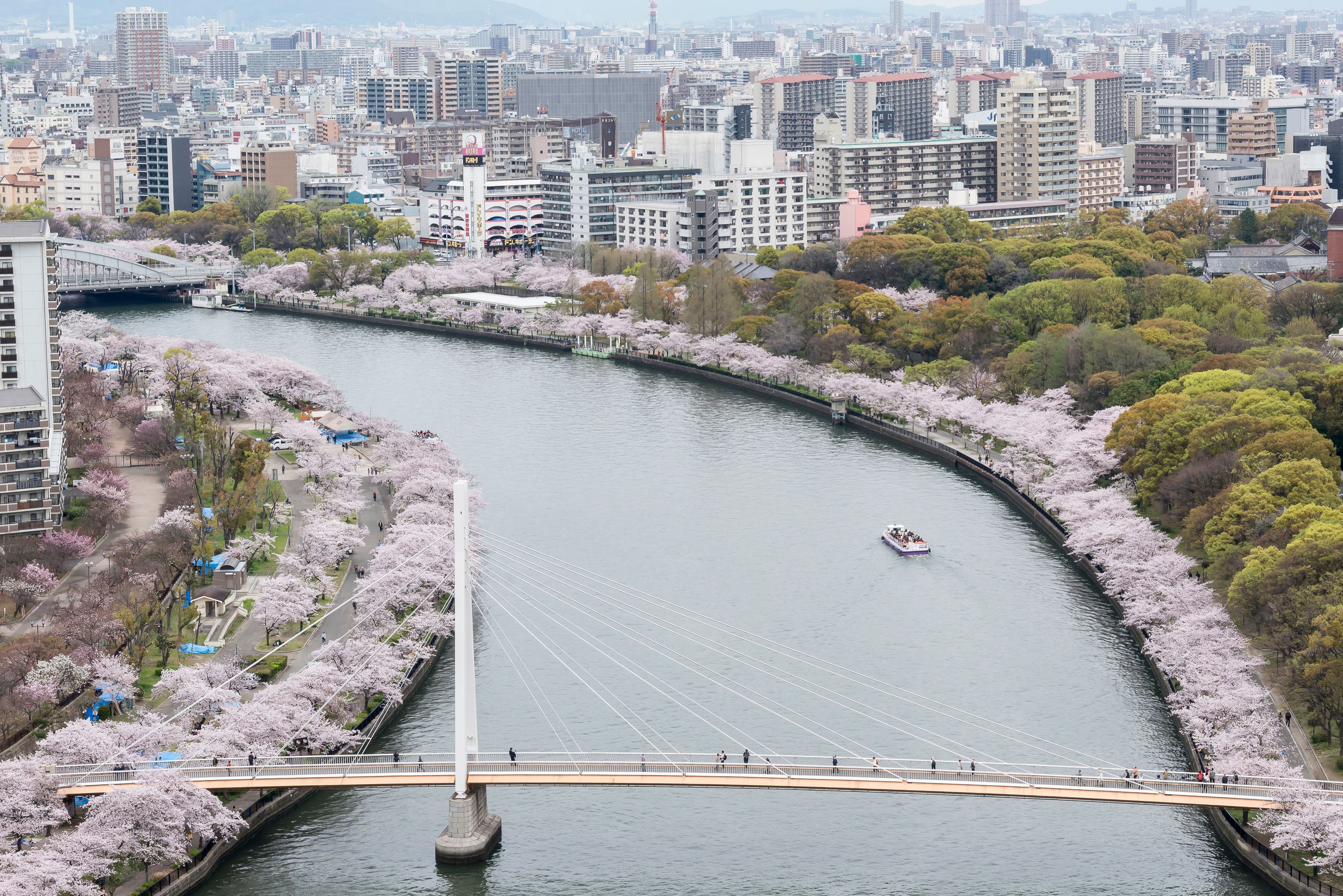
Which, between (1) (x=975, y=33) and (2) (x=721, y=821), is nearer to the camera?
(2) (x=721, y=821)

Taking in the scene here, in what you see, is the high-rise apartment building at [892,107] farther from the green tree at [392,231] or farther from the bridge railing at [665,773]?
the bridge railing at [665,773]

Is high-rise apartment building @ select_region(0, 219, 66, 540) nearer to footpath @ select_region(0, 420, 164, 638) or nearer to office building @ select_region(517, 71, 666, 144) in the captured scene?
footpath @ select_region(0, 420, 164, 638)

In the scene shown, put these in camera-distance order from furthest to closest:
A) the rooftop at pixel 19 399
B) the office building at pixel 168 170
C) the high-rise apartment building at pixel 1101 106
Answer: the high-rise apartment building at pixel 1101 106 < the office building at pixel 168 170 < the rooftop at pixel 19 399

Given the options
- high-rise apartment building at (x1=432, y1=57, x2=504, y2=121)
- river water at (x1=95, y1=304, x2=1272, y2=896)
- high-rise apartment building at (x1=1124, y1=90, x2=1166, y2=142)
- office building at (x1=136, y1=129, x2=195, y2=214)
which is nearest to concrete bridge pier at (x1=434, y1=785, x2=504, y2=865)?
river water at (x1=95, y1=304, x2=1272, y2=896)

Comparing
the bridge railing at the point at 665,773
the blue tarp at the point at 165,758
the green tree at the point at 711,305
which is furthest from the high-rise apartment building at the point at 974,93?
the blue tarp at the point at 165,758

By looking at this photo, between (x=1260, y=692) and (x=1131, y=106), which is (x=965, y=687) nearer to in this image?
(x=1260, y=692)

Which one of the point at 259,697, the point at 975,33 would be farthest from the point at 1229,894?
the point at 975,33
